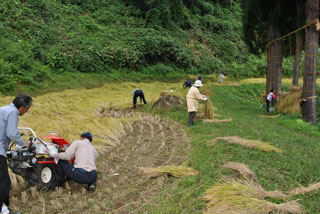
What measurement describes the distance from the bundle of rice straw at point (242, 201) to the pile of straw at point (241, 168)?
42 centimetres

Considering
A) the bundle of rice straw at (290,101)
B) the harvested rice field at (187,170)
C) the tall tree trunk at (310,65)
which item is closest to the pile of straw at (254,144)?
the harvested rice field at (187,170)

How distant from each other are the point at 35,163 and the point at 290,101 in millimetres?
8324

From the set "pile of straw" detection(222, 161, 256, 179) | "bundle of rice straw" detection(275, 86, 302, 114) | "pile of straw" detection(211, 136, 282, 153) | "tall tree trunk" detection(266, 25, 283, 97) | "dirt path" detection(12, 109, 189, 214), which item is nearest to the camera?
"dirt path" detection(12, 109, 189, 214)

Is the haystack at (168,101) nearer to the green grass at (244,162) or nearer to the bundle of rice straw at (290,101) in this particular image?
the green grass at (244,162)

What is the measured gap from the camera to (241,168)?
3756 mm

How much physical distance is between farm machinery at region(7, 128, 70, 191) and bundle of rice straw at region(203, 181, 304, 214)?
217cm

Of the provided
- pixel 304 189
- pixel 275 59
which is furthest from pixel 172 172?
pixel 275 59

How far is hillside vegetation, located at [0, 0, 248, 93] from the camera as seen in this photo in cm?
1402

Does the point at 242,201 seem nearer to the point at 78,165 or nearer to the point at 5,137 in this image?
the point at 78,165

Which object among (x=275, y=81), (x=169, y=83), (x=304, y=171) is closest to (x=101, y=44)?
(x=169, y=83)

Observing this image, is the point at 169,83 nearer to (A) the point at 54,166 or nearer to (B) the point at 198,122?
(B) the point at 198,122

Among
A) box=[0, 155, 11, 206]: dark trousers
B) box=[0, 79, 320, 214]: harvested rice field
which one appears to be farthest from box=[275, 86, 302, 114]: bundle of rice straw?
box=[0, 155, 11, 206]: dark trousers

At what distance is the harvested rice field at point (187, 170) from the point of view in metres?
2.97

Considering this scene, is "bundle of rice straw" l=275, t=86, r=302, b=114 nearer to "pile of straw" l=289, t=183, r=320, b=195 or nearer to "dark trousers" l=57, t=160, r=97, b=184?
"pile of straw" l=289, t=183, r=320, b=195
